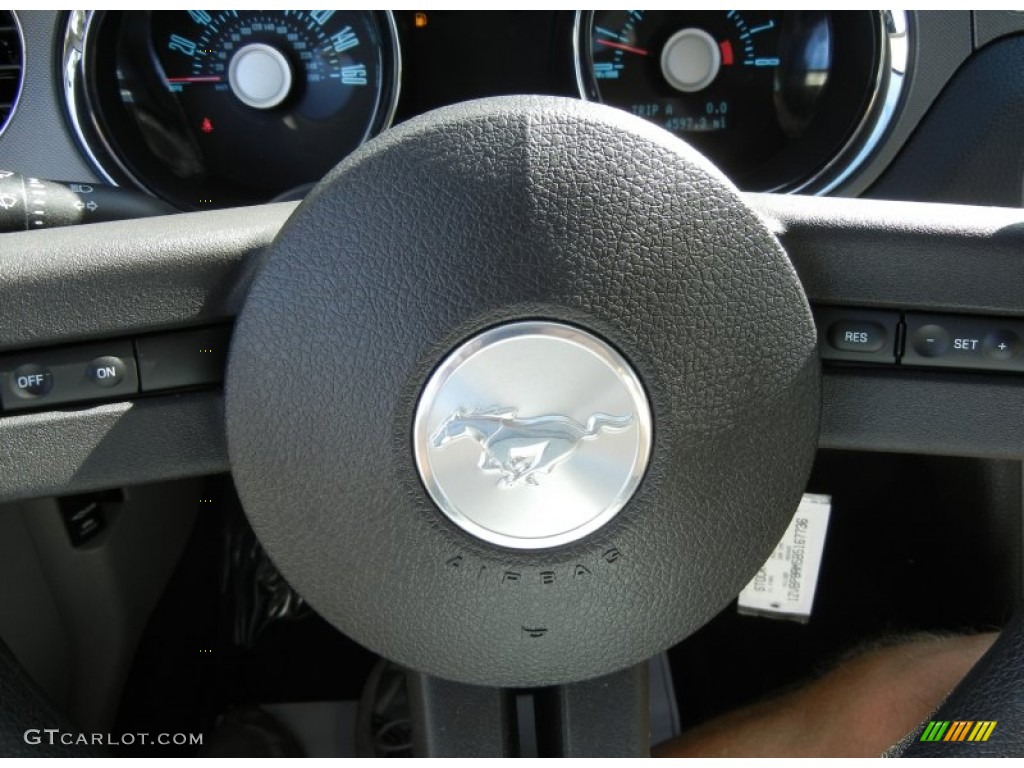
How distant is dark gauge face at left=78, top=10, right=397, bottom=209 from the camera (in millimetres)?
1467

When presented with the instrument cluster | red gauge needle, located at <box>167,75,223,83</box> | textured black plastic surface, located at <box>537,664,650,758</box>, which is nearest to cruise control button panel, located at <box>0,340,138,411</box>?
textured black plastic surface, located at <box>537,664,650,758</box>

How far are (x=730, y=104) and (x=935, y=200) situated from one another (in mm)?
357

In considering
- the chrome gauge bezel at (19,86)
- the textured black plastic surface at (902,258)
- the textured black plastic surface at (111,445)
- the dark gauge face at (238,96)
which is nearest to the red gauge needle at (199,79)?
the dark gauge face at (238,96)

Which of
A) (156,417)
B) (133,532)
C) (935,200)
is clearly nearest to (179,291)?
(156,417)

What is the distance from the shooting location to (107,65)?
144 centimetres

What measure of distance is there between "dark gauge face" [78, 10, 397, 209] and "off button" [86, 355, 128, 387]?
72cm

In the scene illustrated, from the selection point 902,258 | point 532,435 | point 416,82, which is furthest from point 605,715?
point 416,82

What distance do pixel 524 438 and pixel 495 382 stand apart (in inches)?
1.7

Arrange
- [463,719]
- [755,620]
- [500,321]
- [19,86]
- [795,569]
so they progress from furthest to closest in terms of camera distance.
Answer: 1. [755,620]
2. [19,86]
3. [795,569]
4. [463,719]
5. [500,321]

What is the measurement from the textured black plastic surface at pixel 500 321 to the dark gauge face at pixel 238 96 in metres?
0.81

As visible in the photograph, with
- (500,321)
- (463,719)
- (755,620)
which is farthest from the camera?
(755,620)

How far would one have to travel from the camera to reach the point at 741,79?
1.53 metres

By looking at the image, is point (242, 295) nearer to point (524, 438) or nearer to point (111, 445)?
point (111, 445)

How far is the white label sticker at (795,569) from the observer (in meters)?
1.20
